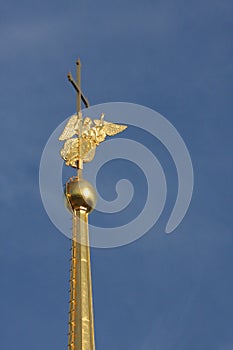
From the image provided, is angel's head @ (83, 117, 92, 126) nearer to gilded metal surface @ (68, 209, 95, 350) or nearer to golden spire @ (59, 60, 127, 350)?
golden spire @ (59, 60, 127, 350)

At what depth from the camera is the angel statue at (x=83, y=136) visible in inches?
1427

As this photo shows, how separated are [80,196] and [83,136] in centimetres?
311

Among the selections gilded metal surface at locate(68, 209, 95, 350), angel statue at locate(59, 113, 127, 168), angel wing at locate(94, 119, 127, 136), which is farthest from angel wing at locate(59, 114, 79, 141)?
gilded metal surface at locate(68, 209, 95, 350)

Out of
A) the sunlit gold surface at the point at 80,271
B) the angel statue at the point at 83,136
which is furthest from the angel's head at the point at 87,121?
the sunlit gold surface at the point at 80,271

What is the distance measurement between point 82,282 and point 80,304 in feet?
2.94

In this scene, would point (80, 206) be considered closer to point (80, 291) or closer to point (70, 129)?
point (80, 291)

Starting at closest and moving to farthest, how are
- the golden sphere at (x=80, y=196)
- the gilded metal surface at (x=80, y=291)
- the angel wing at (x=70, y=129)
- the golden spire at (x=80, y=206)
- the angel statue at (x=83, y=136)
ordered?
the gilded metal surface at (x=80, y=291)
the golden spire at (x=80, y=206)
the golden sphere at (x=80, y=196)
the angel statue at (x=83, y=136)
the angel wing at (x=70, y=129)

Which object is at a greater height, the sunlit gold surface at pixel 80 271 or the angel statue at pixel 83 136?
the angel statue at pixel 83 136

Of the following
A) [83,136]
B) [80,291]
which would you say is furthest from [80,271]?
[83,136]

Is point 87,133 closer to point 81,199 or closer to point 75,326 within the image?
point 81,199

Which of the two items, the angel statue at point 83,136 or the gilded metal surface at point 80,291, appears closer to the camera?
the gilded metal surface at point 80,291

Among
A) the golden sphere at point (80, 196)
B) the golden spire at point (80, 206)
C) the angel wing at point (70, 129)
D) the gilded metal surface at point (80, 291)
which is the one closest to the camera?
the gilded metal surface at point (80, 291)

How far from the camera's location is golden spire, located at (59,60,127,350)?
31.5 meters

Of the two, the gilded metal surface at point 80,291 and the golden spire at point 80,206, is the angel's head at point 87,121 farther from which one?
the gilded metal surface at point 80,291
